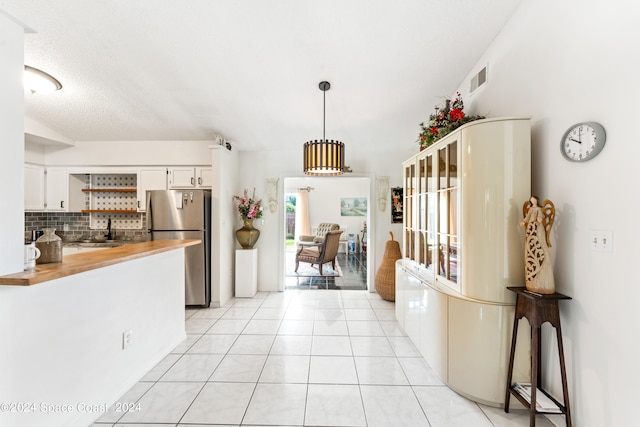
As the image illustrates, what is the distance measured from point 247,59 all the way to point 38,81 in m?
2.01

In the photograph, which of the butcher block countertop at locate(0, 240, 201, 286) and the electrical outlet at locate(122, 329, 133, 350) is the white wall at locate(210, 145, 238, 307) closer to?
the butcher block countertop at locate(0, 240, 201, 286)

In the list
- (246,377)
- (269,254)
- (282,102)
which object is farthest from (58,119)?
(246,377)

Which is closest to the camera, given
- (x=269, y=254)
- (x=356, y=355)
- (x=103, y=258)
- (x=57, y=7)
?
(x=103, y=258)

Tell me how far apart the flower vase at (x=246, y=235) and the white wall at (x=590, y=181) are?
361 centimetres

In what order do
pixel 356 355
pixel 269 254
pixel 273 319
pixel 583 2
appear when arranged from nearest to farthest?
1. pixel 583 2
2. pixel 356 355
3. pixel 273 319
4. pixel 269 254

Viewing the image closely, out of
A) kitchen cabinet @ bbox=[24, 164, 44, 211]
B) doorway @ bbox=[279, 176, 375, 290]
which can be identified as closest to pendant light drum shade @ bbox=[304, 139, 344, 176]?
kitchen cabinet @ bbox=[24, 164, 44, 211]

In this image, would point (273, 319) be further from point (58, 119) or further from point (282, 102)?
point (58, 119)

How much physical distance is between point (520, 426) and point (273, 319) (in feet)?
8.35

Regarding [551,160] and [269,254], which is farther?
[269,254]

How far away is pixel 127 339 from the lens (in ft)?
7.00

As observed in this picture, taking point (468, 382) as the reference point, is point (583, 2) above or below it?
above

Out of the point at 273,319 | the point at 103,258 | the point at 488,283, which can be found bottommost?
Result: the point at 273,319

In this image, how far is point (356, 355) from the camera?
2641 millimetres

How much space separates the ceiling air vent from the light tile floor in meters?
2.51
